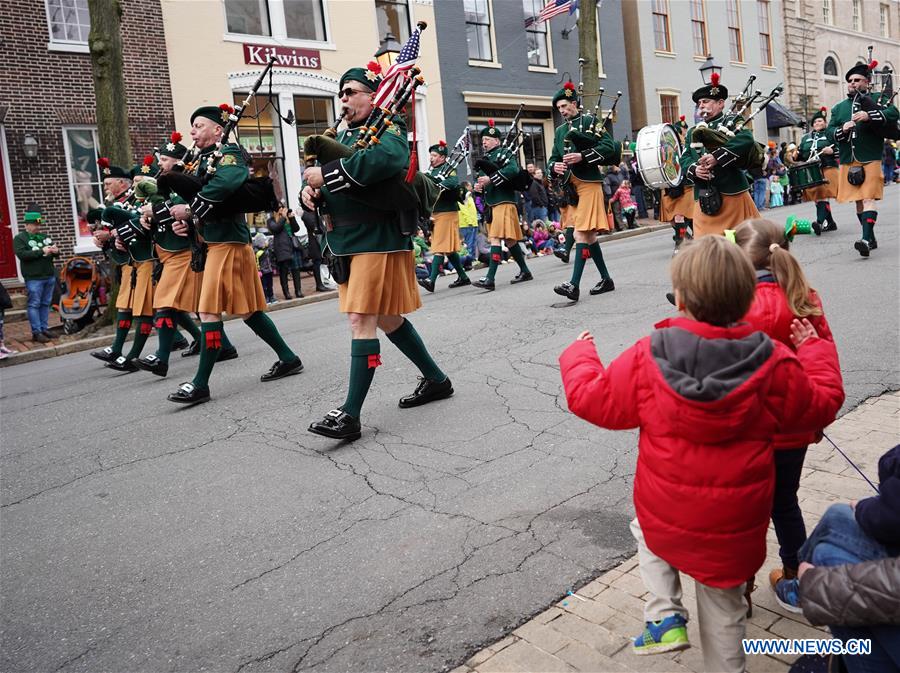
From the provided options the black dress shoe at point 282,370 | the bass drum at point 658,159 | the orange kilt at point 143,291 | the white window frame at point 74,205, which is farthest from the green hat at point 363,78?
the white window frame at point 74,205

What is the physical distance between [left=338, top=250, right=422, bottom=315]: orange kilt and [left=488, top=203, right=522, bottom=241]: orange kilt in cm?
637

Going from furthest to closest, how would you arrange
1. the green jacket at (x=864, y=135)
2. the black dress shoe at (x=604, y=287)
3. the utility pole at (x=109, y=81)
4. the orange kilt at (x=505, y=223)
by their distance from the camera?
the utility pole at (x=109, y=81)
the orange kilt at (x=505, y=223)
the green jacket at (x=864, y=135)
the black dress shoe at (x=604, y=287)

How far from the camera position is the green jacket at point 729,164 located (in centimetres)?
783

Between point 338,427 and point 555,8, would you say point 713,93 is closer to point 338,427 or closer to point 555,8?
point 338,427

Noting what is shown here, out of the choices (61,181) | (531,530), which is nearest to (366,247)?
(531,530)

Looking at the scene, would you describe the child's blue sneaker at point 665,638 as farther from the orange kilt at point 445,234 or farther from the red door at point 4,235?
the red door at point 4,235

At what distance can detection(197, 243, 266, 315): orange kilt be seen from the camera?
6449mm

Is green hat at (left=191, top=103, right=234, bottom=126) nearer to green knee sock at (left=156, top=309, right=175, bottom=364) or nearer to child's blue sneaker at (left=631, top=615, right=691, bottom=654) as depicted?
green knee sock at (left=156, top=309, right=175, bottom=364)

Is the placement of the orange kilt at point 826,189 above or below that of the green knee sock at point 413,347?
above

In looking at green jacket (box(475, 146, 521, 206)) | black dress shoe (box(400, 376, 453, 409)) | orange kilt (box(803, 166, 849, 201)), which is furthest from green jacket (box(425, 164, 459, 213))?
black dress shoe (box(400, 376, 453, 409))

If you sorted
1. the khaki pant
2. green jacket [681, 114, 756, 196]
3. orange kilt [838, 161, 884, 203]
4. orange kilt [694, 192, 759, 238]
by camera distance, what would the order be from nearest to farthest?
the khaki pant
green jacket [681, 114, 756, 196]
orange kilt [694, 192, 759, 238]
orange kilt [838, 161, 884, 203]

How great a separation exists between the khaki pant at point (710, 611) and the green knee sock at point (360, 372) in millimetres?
2727

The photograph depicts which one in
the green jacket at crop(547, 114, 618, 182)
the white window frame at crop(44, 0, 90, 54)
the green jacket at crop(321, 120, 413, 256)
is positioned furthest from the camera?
the white window frame at crop(44, 0, 90, 54)

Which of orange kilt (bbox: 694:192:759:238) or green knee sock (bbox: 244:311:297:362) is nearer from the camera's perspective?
green knee sock (bbox: 244:311:297:362)
